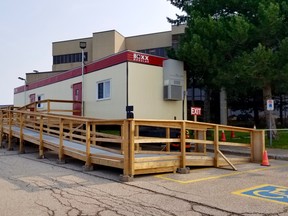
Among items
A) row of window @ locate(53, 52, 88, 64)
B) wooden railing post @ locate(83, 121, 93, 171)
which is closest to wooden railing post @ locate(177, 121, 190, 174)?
wooden railing post @ locate(83, 121, 93, 171)

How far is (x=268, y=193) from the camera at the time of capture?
Result: 6922 millimetres

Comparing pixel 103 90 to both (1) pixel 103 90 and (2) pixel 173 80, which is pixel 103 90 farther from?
(2) pixel 173 80

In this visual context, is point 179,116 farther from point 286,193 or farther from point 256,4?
point 286,193

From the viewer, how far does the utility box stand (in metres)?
16.0

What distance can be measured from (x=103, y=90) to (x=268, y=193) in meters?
11.1

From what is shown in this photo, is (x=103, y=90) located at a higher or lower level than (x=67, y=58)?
lower

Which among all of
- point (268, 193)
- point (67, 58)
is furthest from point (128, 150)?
point (67, 58)

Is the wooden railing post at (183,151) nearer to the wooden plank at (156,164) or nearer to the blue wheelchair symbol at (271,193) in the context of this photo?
the wooden plank at (156,164)

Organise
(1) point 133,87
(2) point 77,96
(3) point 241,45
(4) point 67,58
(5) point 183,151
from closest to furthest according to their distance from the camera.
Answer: (5) point 183,151, (1) point 133,87, (3) point 241,45, (2) point 77,96, (4) point 67,58

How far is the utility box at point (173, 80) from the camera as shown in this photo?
16047mm

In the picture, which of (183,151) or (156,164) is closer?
(156,164)

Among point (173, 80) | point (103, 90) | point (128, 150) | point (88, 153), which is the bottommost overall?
point (88, 153)

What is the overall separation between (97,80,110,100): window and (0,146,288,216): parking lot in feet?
22.1

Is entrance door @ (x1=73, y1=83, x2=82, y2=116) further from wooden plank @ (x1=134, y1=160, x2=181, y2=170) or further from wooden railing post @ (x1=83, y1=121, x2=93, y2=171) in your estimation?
wooden plank @ (x1=134, y1=160, x2=181, y2=170)
